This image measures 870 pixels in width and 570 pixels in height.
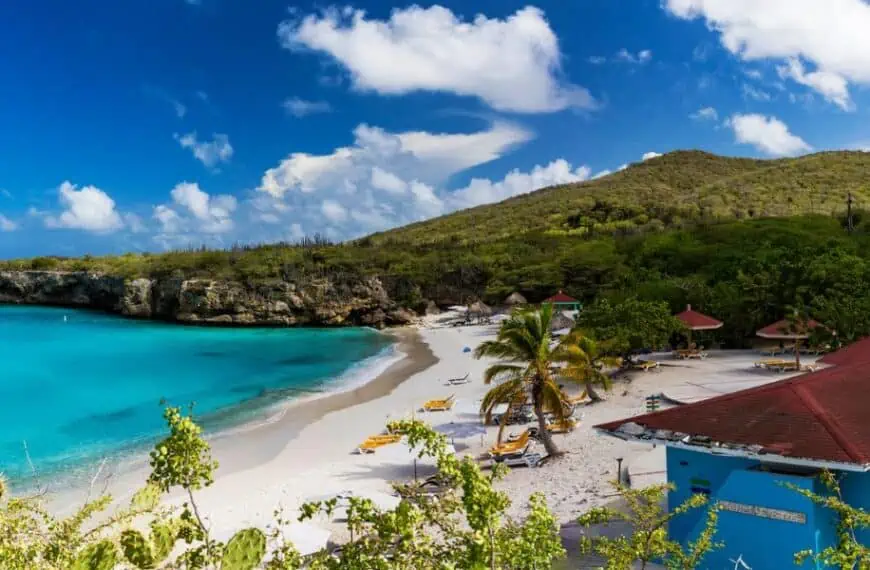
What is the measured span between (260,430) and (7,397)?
18.1 meters

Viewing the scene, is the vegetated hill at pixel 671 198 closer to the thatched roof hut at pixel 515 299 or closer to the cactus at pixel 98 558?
the thatched roof hut at pixel 515 299

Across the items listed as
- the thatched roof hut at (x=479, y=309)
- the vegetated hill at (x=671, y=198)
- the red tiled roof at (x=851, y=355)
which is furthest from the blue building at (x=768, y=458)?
the vegetated hill at (x=671, y=198)

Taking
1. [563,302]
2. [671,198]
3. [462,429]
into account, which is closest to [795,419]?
[462,429]

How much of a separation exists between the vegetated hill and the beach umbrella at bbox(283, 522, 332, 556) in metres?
65.2

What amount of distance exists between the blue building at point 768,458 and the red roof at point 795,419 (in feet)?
0.04

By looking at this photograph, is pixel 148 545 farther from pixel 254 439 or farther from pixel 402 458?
pixel 254 439

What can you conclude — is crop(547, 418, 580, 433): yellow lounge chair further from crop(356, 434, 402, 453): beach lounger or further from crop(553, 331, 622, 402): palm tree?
crop(356, 434, 402, 453): beach lounger

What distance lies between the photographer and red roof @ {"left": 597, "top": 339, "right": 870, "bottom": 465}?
8859 mm

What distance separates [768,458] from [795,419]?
3.60ft

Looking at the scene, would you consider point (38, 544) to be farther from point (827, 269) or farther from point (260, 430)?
point (827, 269)

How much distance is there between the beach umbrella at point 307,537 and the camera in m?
10.5

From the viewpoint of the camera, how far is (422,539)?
14.6 ft

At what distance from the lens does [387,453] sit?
1902cm

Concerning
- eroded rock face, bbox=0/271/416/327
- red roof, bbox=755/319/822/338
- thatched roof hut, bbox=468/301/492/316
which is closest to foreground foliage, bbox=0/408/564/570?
red roof, bbox=755/319/822/338
